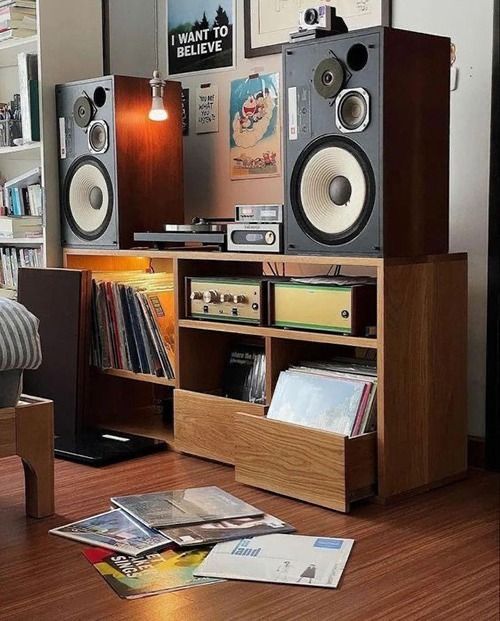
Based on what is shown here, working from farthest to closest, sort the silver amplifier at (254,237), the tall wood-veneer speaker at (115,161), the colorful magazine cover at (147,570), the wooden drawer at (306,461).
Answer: the tall wood-veneer speaker at (115,161) < the silver amplifier at (254,237) < the wooden drawer at (306,461) < the colorful magazine cover at (147,570)

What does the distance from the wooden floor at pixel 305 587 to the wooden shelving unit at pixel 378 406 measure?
0.21 feet

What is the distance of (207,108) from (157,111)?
0.35m

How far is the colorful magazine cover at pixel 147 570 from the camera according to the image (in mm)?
1911

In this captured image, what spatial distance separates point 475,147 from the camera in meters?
2.71

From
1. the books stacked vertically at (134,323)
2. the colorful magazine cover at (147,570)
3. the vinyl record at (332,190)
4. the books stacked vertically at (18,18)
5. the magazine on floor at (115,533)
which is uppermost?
the books stacked vertically at (18,18)

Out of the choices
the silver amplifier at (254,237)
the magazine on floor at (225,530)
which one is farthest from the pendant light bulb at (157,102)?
the magazine on floor at (225,530)

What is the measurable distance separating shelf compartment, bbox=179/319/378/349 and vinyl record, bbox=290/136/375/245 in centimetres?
25

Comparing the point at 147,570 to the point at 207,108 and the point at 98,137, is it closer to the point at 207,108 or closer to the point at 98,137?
the point at 98,137

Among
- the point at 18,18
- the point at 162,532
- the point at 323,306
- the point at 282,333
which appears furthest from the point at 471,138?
the point at 18,18

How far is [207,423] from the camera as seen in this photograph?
9.37 ft

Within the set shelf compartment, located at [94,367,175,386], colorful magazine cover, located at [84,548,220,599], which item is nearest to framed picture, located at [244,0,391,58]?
shelf compartment, located at [94,367,175,386]

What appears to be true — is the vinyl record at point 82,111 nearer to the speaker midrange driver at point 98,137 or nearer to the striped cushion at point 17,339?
the speaker midrange driver at point 98,137

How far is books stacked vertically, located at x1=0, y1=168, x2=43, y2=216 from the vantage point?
3.46m

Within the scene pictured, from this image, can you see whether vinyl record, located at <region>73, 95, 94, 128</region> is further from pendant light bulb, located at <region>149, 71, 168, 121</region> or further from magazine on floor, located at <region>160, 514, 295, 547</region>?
magazine on floor, located at <region>160, 514, 295, 547</region>
